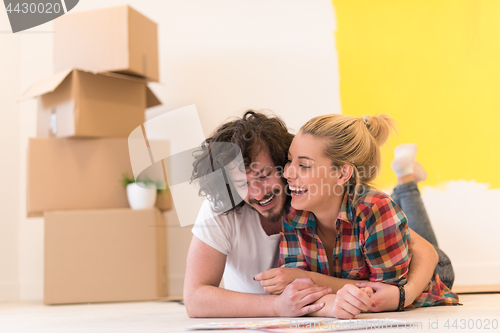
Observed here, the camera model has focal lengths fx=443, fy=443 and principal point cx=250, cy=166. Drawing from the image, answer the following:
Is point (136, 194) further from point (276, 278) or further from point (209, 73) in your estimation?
point (276, 278)

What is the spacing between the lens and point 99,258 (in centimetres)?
176

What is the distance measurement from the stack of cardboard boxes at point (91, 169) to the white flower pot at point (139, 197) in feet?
0.11

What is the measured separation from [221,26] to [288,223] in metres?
1.46

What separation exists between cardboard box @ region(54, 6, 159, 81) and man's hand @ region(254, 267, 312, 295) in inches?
46.4

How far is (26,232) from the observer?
221cm

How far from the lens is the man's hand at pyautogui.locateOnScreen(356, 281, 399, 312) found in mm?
924

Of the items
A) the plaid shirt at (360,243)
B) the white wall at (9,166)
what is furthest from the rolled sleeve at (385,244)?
the white wall at (9,166)

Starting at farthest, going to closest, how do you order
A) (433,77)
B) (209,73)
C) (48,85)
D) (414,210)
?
(209,73) < (433,77) < (48,85) < (414,210)

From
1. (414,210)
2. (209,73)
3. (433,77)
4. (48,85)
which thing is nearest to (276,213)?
(414,210)

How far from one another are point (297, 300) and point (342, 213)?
0.73ft

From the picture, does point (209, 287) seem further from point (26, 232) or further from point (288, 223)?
point (26, 232)

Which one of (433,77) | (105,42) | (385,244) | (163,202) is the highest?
(105,42)

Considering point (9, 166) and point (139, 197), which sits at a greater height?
point (9, 166)

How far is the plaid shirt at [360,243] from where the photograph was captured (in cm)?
95
